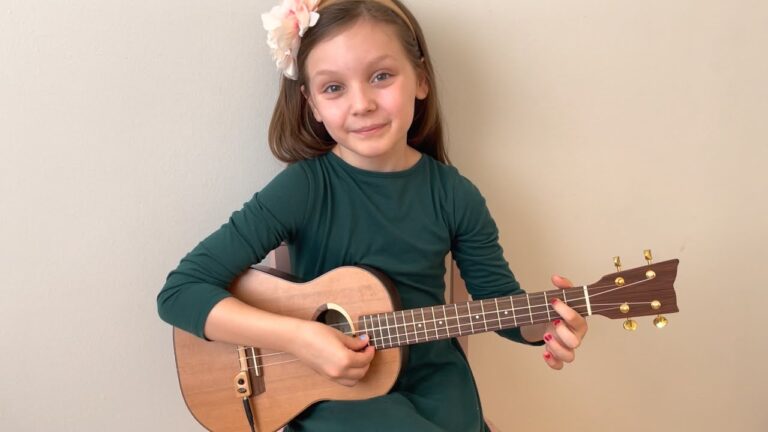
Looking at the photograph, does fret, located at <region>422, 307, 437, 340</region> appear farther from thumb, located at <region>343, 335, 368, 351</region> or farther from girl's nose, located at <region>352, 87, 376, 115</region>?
girl's nose, located at <region>352, 87, 376, 115</region>

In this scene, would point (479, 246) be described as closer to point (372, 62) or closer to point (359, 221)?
point (359, 221)

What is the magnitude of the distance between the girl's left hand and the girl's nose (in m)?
0.40

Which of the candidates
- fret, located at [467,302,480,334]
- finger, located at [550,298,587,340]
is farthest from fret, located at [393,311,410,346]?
finger, located at [550,298,587,340]

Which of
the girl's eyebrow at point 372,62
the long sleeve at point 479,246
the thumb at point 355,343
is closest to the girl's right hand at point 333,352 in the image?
the thumb at point 355,343

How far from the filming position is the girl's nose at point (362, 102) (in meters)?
0.93

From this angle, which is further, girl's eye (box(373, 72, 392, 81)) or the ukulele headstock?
girl's eye (box(373, 72, 392, 81))

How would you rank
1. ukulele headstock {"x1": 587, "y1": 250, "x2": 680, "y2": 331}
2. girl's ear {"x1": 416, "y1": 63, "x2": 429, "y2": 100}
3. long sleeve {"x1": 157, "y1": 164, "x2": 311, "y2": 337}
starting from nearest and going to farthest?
ukulele headstock {"x1": 587, "y1": 250, "x2": 680, "y2": 331} < long sleeve {"x1": 157, "y1": 164, "x2": 311, "y2": 337} < girl's ear {"x1": 416, "y1": 63, "x2": 429, "y2": 100}

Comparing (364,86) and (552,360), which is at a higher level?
(364,86)

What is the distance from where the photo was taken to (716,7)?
1.18m

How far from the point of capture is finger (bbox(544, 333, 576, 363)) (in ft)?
3.12

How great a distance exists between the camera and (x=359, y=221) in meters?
1.04

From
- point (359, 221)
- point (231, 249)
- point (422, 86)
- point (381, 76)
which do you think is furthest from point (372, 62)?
point (231, 249)

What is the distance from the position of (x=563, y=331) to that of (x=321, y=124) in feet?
1.84

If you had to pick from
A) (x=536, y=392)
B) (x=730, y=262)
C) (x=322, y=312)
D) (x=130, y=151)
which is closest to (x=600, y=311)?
(x=322, y=312)
